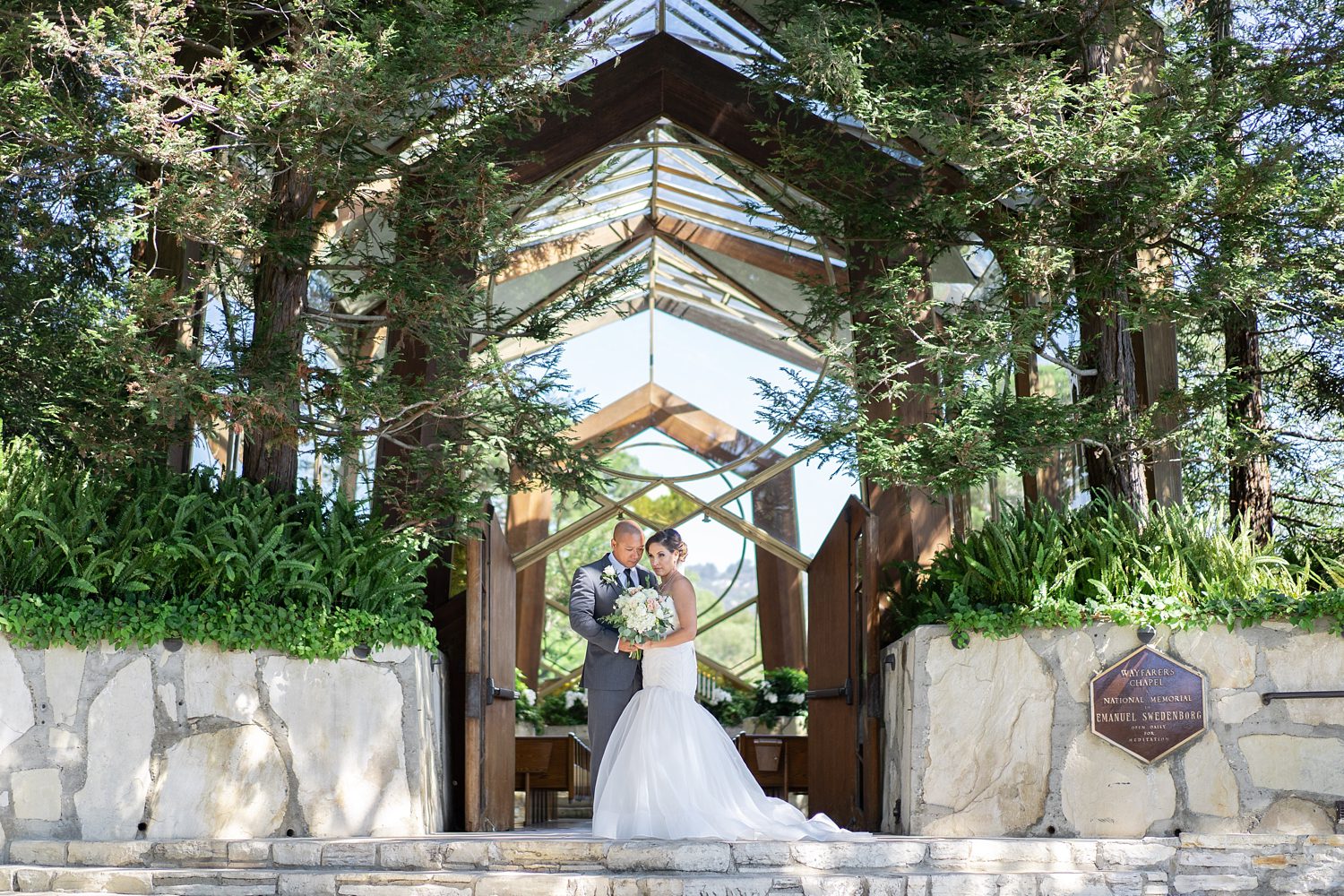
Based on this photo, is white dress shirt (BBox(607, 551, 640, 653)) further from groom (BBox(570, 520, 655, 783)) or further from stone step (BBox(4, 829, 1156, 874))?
stone step (BBox(4, 829, 1156, 874))

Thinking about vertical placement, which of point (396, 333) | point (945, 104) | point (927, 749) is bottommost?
point (927, 749)

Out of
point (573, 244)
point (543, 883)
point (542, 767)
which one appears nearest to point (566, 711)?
point (542, 767)


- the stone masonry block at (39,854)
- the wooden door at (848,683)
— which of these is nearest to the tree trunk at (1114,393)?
the wooden door at (848,683)

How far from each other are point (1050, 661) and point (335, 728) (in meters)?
4.11

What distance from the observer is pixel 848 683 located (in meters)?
8.30

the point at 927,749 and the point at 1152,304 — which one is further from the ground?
the point at 1152,304

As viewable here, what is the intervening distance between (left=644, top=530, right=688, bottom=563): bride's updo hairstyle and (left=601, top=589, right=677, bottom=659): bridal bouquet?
0.29 meters

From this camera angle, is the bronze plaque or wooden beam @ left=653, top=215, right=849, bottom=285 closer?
the bronze plaque

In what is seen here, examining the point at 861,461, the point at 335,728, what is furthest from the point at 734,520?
the point at 335,728

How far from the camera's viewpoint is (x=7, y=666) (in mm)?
6391

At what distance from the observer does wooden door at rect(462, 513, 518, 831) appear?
8.06 m

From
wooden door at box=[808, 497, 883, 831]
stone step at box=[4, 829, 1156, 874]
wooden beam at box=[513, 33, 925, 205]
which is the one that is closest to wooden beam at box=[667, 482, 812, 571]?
wooden door at box=[808, 497, 883, 831]

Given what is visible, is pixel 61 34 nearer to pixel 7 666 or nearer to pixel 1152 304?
pixel 7 666

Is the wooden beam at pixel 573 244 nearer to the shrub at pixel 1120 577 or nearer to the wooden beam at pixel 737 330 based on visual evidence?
the wooden beam at pixel 737 330
